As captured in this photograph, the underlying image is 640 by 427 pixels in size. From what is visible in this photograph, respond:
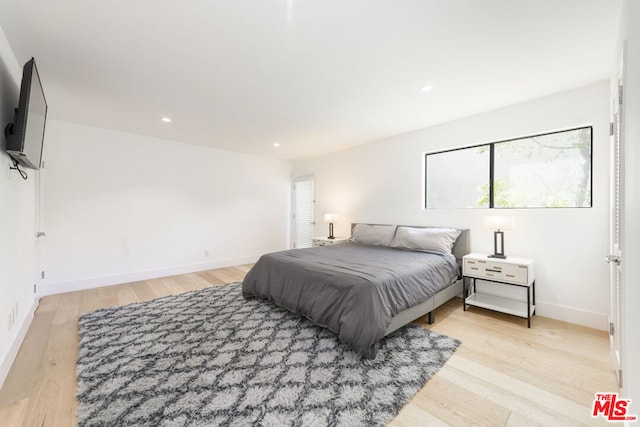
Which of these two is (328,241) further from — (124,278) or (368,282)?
(124,278)

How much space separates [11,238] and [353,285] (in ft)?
9.33

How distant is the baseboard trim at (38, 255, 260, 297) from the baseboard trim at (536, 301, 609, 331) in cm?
501

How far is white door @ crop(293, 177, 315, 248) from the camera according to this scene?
5.96 meters

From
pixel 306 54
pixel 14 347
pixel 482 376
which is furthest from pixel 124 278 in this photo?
pixel 482 376

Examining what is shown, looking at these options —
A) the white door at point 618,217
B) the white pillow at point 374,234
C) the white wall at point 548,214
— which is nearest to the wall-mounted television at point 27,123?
the white door at point 618,217

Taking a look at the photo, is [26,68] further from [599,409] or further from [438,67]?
[599,409]

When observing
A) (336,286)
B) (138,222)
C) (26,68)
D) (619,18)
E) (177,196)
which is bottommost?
(336,286)

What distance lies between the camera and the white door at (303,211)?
5957mm

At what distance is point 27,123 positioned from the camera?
1752mm

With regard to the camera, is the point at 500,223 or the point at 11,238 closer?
the point at 11,238

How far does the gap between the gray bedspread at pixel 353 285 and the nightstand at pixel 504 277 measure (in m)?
0.25

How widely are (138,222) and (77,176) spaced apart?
1016 mm

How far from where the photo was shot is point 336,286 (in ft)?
7.52

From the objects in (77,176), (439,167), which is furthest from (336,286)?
(77,176)
